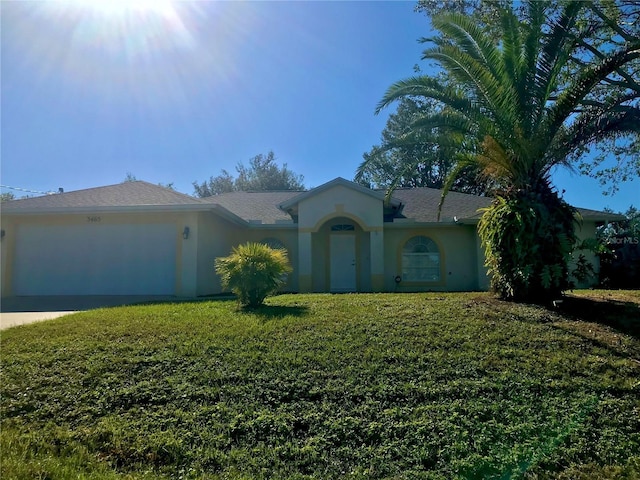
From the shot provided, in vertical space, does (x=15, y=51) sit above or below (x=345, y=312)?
above

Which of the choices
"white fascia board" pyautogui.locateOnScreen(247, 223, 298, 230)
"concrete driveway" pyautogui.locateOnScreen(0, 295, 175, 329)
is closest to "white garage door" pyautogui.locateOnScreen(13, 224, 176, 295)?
"concrete driveway" pyautogui.locateOnScreen(0, 295, 175, 329)

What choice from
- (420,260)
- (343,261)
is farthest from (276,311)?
(420,260)

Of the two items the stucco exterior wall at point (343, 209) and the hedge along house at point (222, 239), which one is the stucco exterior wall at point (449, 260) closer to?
the hedge along house at point (222, 239)

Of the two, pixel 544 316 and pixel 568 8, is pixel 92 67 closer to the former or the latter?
pixel 568 8

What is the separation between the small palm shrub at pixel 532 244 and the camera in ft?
25.0

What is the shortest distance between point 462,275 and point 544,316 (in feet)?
29.4

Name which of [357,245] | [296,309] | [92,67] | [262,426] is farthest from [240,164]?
[262,426]

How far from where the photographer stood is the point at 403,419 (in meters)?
4.43

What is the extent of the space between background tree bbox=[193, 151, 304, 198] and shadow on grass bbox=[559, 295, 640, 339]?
106ft

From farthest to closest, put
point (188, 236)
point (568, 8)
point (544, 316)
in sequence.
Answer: point (188, 236) → point (568, 8) → point (544, 316)

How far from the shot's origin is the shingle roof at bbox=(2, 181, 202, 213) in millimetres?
13078

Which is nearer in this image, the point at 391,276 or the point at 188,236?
the point at 188,236

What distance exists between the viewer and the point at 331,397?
4.79m

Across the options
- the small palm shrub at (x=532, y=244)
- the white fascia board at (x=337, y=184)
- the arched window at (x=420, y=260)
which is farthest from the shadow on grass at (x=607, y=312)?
the white fascia board at (x=337, y=184)
